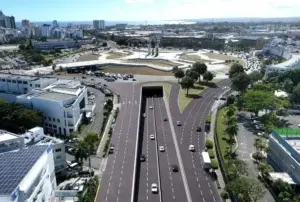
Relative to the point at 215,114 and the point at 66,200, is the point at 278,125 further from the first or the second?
the point at 66,200

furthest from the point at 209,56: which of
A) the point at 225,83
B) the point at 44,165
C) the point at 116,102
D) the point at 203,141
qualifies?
the point at 44,165

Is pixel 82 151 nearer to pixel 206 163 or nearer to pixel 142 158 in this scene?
pixel 142 158

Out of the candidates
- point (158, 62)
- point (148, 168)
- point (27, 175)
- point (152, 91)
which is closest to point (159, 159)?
point (148, 168)

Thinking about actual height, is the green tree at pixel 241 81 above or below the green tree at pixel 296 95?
above

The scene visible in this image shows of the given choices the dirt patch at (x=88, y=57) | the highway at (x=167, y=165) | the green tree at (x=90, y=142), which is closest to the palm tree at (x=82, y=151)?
the green tree at (x=90, y=142)

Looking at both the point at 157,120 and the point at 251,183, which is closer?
the point at 251,183

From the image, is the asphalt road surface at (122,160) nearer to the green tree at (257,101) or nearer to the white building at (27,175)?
the white building at (27,175)
